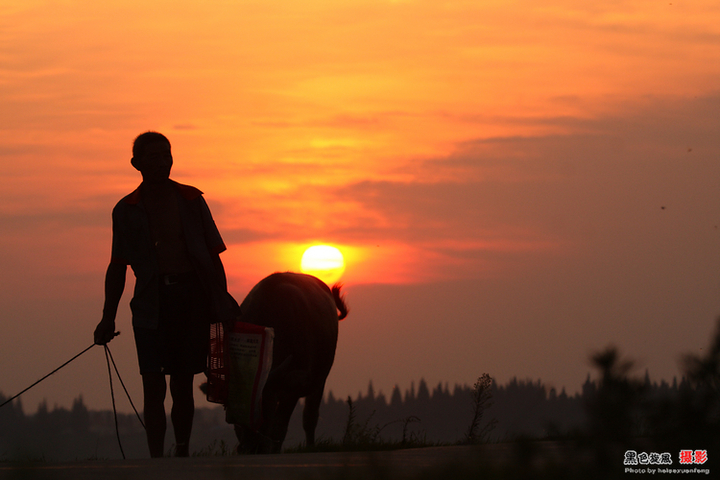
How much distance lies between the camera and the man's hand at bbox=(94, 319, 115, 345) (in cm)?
664

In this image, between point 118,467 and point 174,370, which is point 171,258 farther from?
point 118,467

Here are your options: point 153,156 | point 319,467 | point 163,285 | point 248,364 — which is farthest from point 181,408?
point 319,467

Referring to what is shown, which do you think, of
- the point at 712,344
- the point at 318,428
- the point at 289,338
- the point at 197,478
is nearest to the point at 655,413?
the point at 712,344

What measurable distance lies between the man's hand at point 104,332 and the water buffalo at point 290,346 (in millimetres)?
1844

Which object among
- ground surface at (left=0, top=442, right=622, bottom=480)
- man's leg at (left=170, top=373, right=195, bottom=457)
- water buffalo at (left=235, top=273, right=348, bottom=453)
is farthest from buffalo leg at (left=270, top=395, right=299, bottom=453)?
ground surface at (left=0, top=442, right=622, bottom=480)

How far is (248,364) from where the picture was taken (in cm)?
725

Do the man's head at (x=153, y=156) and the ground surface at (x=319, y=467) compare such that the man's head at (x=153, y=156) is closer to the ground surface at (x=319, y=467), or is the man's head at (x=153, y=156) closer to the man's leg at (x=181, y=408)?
the man's leg at (x=181, y=408)

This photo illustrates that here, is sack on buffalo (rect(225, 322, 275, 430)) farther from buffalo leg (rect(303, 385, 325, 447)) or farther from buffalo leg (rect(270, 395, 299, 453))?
buffalo leg (rect(303, 385, 325, 447))

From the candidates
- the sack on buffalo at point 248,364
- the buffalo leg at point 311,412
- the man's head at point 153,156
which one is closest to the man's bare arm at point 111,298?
the man's head at point 153,156

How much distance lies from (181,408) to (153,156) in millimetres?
1838

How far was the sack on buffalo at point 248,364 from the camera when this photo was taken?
7203mm

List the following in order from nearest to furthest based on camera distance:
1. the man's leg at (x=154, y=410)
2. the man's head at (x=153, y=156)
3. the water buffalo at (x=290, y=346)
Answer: the man's leg at (x=154, y=410), the man's head at (x=153, y=156), the water buffalo at (x=290, y=346)

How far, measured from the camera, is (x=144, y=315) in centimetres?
666

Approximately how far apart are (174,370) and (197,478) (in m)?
2.96
